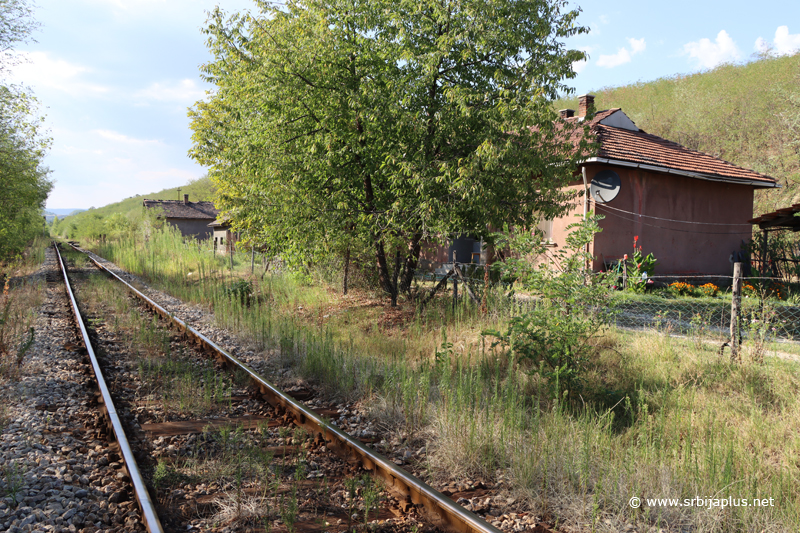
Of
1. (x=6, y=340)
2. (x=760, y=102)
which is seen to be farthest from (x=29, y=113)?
(x=760, y=102)

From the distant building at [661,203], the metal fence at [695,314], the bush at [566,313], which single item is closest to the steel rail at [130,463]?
the bush at [566,313]

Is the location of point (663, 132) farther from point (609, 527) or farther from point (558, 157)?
point (609, 527)

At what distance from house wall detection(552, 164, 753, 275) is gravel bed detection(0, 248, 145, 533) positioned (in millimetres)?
13862

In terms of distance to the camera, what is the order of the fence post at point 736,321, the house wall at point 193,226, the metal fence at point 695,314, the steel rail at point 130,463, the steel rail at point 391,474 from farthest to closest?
the house wall at point 193,226 → the metal fence at point 695,314 → the fence post at point 736,321 → the steel rail at point 391,474 → the steel rail at point 130,463

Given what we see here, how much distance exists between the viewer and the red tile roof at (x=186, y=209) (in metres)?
62.2

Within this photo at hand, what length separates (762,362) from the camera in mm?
5902

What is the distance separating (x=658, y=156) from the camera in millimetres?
16625

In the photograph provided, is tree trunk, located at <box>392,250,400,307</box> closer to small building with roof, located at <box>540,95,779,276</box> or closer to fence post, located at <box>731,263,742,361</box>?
fence post, located at <box>731,263,742,361</box>

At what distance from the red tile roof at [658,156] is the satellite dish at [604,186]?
71 cm

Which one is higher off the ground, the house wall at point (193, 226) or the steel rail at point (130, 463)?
the house wall at point (193, 226)

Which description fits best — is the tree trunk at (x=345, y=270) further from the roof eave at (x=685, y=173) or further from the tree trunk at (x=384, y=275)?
the roof eave at (x=685, y=173)

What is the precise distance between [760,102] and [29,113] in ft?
174

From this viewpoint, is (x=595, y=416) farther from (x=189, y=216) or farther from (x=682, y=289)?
(x=189, y=216)

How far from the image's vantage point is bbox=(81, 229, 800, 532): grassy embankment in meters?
3.31
